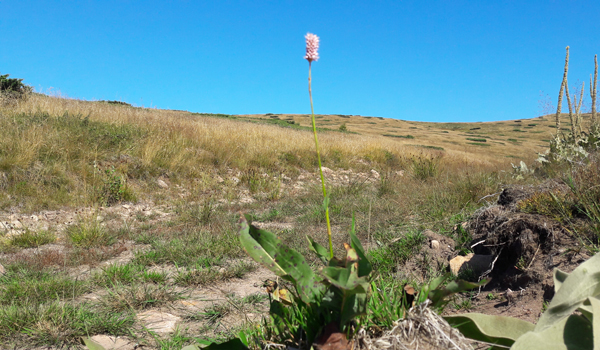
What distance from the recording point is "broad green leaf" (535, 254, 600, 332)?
3.08 feet

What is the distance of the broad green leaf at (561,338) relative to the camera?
0.91 meters

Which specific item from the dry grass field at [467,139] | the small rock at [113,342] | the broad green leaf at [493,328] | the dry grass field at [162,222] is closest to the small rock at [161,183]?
the dry grass field at [162,222]

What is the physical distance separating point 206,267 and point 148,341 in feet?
4.13

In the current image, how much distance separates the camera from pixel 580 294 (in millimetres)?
945

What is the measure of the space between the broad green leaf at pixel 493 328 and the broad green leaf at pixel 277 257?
1.57ft

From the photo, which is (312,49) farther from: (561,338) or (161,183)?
(161,183)

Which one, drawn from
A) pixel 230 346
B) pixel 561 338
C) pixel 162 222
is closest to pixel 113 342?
pixel 230 346

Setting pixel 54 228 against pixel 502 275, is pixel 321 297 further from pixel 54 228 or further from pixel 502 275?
pixel 54 228

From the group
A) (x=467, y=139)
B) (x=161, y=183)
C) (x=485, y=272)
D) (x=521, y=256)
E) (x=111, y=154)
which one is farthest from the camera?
(x=467, y=139)

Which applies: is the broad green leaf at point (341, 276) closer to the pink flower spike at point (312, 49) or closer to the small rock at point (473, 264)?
the pink flower spike at point (312, 49)

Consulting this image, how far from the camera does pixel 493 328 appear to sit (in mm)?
1059

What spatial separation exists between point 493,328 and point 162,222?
4982 millimetres

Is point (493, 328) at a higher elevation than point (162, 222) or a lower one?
higher

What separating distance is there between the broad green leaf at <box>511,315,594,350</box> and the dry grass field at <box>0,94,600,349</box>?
17.3 inches
